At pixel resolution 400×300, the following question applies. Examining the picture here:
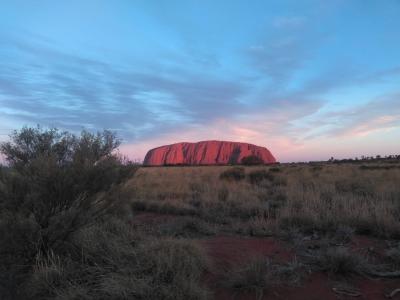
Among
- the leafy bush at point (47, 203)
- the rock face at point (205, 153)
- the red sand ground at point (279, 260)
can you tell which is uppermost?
the rock face at point (205, 153)

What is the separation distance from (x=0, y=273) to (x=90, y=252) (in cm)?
129

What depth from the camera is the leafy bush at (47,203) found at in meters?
5.09

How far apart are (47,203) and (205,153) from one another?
394 ft

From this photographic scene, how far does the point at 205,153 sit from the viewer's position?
412 ft

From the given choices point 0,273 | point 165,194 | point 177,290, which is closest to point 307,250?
point 177,290

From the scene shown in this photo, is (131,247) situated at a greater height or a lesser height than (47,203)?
lesser

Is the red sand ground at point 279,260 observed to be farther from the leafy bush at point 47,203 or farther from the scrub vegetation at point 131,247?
the leafy bush at point 47,203

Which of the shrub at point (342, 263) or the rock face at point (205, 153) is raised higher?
the rock face at point (205, 153)

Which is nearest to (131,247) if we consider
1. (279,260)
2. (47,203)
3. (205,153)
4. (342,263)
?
(47,203)

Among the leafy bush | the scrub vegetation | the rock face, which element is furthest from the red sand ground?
the rock face

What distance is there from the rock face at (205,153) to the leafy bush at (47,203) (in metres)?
111

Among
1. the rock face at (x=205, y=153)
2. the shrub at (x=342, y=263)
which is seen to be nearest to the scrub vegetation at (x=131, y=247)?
the shrub at (x=342, y=263)

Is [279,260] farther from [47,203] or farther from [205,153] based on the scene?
[205,153]

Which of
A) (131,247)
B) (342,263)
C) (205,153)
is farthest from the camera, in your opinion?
(205,153)
